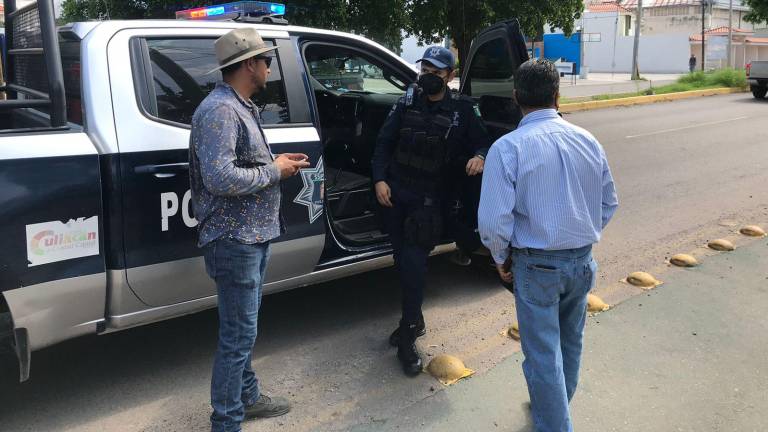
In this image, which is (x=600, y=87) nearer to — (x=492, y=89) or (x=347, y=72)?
(x=347, y=72)

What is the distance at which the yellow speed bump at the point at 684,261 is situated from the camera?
4.93 meters

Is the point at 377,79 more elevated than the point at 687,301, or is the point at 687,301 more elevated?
the point at 377,79

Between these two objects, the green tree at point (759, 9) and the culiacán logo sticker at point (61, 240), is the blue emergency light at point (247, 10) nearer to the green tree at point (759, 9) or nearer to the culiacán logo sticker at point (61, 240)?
the culiacán logo sticker at point (61, 240)

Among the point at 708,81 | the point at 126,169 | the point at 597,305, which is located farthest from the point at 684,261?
the point at 708,81

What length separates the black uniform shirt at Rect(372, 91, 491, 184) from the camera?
3.30 meters

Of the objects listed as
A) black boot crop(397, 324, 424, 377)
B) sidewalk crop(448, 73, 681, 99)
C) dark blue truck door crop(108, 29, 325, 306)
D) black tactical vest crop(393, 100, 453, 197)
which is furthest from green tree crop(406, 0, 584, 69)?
black boot crop(397, 324, 424, 377)

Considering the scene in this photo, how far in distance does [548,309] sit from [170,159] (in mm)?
1775

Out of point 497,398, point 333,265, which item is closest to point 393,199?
point 333,265

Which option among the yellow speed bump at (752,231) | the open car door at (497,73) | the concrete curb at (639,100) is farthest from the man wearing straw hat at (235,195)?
the concrete curb at (639,100)

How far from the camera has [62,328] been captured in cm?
270

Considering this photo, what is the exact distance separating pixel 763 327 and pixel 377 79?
9.79 ft

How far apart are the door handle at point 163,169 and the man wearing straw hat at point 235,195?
1.07 feet

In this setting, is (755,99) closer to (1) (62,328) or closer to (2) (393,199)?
(2) (393,199)

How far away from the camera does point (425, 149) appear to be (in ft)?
10.6
